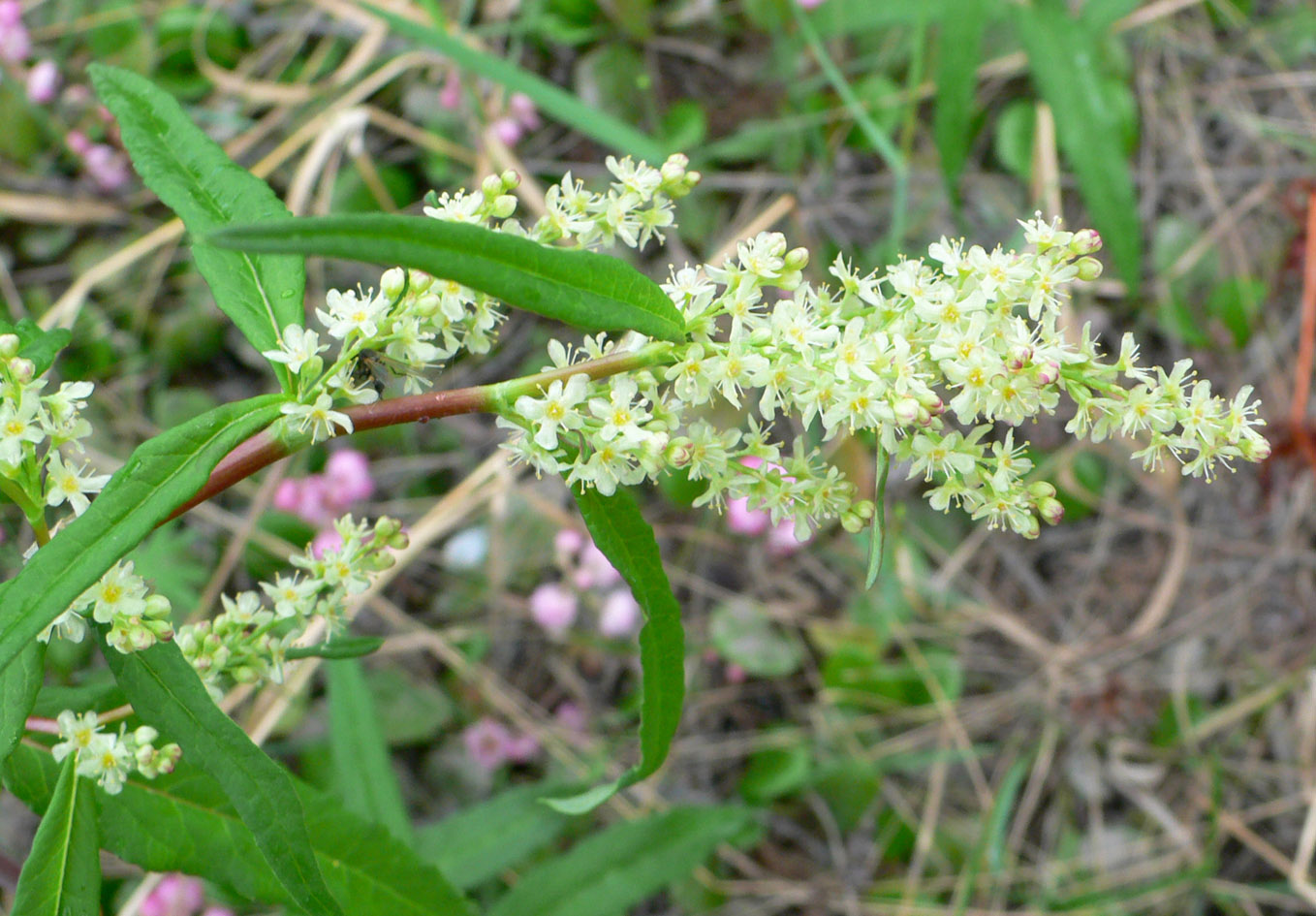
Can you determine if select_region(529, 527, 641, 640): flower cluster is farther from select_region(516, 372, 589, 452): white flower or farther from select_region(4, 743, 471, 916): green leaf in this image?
select_region(516, 372, 589, 452): white flower

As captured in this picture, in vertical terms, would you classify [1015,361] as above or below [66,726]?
above

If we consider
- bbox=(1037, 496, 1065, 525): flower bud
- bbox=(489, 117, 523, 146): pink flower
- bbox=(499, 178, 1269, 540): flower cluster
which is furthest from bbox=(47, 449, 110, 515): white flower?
bbox=(489, 117, 523, 146): pink flower

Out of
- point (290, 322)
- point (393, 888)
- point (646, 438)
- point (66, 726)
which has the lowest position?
point (393, 888)

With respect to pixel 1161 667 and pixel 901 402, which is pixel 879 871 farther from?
pixel 901 402

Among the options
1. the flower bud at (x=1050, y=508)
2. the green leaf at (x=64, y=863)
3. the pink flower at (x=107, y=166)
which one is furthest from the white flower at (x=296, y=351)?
the pink flower at (x=107, y=166)

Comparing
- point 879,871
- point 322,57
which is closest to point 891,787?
point 879,871

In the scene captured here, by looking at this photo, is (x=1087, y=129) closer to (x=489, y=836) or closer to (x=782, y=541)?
(x=782, y=541)

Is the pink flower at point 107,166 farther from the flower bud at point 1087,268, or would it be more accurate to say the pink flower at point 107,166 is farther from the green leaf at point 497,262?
the flower bud at point 1087,268
